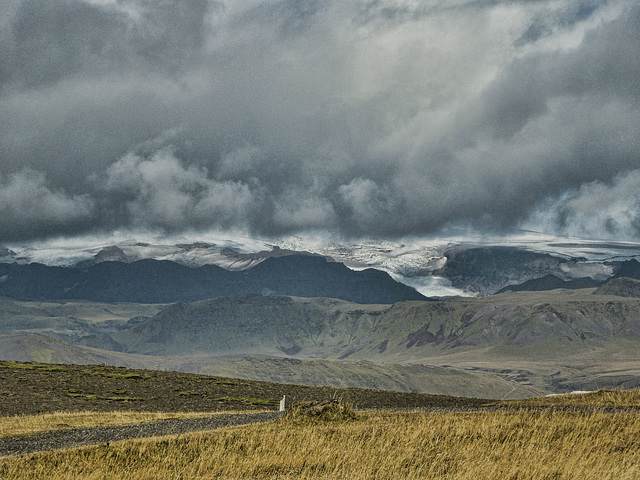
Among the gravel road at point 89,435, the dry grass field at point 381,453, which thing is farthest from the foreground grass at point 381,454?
the gravel road at point 89,435

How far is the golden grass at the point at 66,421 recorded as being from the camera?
45.8m

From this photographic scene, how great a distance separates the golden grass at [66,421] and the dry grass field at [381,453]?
18698 mm

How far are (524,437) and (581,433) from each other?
2.50 metres

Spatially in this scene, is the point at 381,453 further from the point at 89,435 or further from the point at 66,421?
the point at 66,421

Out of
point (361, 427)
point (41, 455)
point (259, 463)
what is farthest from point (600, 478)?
point (41, 455)

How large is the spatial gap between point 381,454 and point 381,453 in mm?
173

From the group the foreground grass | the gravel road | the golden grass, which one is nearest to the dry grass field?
the foreground grass

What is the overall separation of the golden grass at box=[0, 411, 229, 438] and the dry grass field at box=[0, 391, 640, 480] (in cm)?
1870

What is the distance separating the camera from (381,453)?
2580 centimetres

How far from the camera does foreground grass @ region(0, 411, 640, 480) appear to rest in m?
22.7

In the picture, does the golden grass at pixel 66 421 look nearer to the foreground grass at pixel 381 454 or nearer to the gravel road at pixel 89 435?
the gravel road at pixel 89 435

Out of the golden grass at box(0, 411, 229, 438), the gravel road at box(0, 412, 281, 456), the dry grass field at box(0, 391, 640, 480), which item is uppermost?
the dry grass field at box(0, 391, 640, 480)

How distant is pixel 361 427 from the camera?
33.2m

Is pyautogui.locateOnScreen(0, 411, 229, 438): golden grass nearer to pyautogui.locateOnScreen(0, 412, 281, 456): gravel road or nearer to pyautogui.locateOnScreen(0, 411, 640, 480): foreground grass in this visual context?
pyautogui.locateOnScreen(0, 412, 281, 456): gravel road
